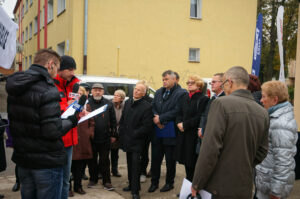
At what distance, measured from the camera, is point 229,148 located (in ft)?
7.89

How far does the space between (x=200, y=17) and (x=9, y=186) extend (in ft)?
45.6

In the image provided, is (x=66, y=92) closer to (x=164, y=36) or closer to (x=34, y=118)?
(x=34, y=118)

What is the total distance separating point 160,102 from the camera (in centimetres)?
512

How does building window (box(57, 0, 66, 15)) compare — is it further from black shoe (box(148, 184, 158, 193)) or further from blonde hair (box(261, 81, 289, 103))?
blonde hair (box(261, 81, 289, 103))

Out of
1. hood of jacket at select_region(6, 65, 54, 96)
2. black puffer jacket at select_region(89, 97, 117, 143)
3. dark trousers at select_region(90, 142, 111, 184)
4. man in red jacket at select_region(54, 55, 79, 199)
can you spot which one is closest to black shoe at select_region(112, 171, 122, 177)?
dark trousers at select_region(90, 142, 111, 184)

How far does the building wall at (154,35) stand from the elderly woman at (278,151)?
1150 cm

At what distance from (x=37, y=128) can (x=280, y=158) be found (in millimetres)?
2343

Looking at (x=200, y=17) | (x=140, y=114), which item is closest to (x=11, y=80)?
(x=140, y=114)

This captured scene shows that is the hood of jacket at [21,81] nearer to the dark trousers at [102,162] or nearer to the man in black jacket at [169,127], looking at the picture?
the man in black jacket at [169,127]

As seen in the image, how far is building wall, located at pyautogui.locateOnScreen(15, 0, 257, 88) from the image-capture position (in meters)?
13.8

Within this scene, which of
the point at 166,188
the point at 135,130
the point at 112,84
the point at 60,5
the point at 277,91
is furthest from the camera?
the point at 60,5

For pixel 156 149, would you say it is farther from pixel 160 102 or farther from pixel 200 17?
pixel 200 17

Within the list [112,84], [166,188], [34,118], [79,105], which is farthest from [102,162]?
[112,84]

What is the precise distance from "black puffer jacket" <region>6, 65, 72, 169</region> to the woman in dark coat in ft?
7.82
